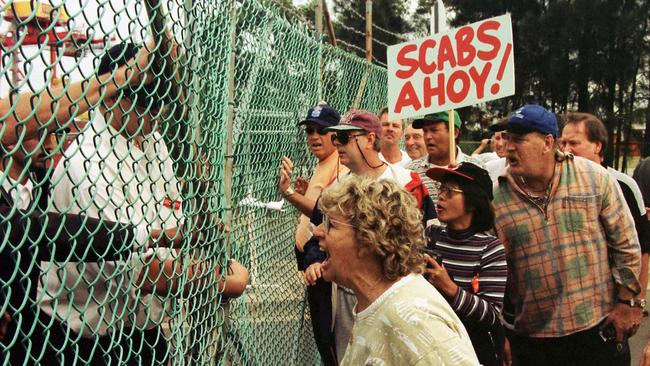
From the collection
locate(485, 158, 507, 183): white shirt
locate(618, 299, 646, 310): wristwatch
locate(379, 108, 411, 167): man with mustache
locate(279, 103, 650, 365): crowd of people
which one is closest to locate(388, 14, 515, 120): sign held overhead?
locate(279, 103, 650, 365): crowd of people

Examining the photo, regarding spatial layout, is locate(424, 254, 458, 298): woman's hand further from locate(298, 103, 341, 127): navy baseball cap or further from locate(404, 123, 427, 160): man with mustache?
locate(404, 123, 427, 160): man with mustache

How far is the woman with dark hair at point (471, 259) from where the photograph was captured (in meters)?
3.13

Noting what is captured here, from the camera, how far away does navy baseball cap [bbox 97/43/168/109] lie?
1.89 m

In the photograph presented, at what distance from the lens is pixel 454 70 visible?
4.59 metres

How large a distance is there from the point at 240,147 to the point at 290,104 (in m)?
0.98

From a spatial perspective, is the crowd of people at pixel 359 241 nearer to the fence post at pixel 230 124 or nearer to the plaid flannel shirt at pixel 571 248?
the plaid flannel shirt at pixel 571 248

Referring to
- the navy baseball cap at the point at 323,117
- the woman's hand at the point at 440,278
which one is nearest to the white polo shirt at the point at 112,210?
the woman's hand at the point at 440,278

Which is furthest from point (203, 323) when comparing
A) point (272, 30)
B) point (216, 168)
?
point (272, 30)

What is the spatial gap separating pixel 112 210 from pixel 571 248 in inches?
96.8

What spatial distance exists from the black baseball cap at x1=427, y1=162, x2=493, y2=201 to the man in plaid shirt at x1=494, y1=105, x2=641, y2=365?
0.31 meters

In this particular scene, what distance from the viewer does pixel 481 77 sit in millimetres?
4508

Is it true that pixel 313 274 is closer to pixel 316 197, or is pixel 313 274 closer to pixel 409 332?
pixel 316 197

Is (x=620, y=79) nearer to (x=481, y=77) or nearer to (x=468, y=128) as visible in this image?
(x=468, y=128)

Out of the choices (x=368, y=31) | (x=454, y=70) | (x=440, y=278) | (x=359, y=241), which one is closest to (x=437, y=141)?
(x=454, y=70)
